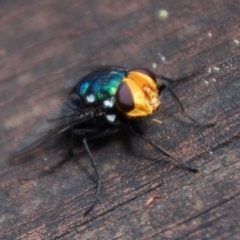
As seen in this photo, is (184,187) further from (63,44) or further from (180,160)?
(63,44)

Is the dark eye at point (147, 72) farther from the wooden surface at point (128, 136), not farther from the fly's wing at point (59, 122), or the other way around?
the fly's wing at point (59, 122)

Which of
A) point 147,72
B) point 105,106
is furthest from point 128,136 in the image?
point 147,72

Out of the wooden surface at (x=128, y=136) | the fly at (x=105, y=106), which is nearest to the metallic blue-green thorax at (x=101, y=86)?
the fly at (x=105, y=106)

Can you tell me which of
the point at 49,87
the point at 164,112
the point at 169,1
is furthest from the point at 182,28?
the point at 49,87

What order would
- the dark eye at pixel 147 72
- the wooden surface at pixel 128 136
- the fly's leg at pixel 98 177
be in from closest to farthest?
the wooden surface at pixel 128 136, the fly's leg at pixel 98 177, the dark eye at pixel 147 72

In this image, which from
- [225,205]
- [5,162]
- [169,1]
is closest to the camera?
[225,205]

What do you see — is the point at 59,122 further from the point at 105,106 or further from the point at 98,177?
the point at 98,177

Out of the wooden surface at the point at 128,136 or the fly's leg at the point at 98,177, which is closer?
the wooden surface at the point at 128,136
